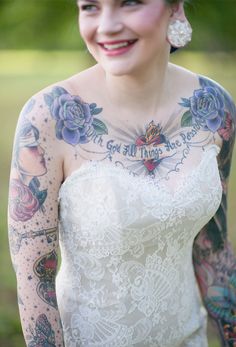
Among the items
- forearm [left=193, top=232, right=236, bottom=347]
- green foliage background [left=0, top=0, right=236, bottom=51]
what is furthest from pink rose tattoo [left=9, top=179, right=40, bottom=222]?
green foliage background [left=0, top=0, right=236, bottom=51]

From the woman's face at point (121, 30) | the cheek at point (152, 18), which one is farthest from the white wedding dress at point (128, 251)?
the cheek at point (152, 18)

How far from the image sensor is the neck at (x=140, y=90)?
295 centimetres

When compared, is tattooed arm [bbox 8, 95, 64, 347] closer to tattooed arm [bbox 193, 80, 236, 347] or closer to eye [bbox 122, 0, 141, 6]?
eye [bbox 122, 0, 141, 6]

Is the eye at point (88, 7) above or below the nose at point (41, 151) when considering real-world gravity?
above

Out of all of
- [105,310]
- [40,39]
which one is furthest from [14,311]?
[40,39]

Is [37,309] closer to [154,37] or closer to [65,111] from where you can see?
[65,111]

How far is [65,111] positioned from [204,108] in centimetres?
56

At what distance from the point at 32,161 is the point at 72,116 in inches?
7.9

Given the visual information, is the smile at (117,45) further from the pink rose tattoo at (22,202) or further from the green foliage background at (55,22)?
the green foliage background at (55,22)

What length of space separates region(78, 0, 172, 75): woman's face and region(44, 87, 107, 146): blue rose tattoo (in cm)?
15

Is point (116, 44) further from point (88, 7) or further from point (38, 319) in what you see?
point (38, 319)

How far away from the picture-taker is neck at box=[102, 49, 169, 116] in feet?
9.67

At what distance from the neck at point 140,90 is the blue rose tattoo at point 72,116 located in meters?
0.09

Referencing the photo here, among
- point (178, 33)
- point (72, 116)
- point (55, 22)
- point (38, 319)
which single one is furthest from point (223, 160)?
point (55, 22)
